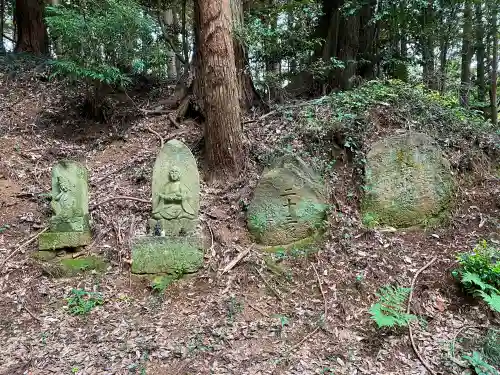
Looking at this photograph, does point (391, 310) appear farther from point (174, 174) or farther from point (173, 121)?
point (173, 121)

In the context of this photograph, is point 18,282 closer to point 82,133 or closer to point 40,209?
point 40,209

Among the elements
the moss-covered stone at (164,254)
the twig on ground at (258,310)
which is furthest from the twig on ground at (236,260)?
the twig on ground at (258,310)

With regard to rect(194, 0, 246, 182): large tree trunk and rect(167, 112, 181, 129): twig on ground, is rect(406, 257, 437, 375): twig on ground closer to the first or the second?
rect(194, 0, 246, 182): large tree trunk

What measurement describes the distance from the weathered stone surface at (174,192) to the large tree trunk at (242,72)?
114 inches

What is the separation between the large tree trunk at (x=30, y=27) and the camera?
11.4 meters

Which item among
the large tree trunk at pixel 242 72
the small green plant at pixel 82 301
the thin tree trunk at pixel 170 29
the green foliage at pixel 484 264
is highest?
the thin tree trunk at pixel 170 29

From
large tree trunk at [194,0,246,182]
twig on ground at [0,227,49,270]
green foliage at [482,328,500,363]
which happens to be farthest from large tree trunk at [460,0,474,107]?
twig on ground at [0,227,49,270]

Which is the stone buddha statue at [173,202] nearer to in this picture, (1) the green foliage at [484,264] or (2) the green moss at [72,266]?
(2) the green moss at [72,266]

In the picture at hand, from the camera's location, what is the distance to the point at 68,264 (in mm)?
4805

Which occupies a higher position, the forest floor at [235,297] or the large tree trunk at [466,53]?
the large tree trunk at [466,53]

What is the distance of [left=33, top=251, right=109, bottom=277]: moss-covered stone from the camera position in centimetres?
474

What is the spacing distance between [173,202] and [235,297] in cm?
147

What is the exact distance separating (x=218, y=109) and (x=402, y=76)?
5.11 metres

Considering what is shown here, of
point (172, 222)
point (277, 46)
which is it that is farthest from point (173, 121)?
point (172, 222)
